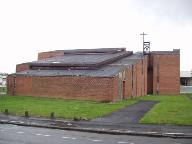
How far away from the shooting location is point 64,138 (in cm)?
1823

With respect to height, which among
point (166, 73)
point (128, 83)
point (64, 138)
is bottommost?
point (64, 138)

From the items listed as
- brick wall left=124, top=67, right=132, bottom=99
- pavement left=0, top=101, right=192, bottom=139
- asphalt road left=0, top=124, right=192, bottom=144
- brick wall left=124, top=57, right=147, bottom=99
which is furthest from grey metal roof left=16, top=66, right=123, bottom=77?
asphalt road left=0, top=124, right=192, bottom=144

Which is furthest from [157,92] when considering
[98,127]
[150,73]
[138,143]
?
[138,143]

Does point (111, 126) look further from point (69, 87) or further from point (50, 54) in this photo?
point (50, 54)

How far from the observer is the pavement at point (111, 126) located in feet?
66.4

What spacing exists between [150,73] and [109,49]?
346 inches

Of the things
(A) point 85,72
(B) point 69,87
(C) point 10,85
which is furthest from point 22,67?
(B) point 69,87

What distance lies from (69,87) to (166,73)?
30171mm

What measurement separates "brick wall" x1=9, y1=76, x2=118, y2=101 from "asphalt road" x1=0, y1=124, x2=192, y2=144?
21449mm

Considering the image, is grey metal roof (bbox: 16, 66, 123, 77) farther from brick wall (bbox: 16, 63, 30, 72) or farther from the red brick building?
brick wall (bbox: 16, 63, 30, 72)

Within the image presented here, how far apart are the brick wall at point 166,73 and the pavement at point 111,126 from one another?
45230mm

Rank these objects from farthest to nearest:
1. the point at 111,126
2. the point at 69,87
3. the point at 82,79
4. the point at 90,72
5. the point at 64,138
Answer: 1. the point at 90,72
2. the point at 69,87
3. the point at 82,79
4. the point at 111,126
5. the point at 64,138

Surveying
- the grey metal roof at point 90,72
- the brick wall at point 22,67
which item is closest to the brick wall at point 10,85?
the grey metal roof at point 90,72

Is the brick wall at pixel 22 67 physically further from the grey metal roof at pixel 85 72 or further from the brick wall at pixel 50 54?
the brick wall at pixel 50 54
